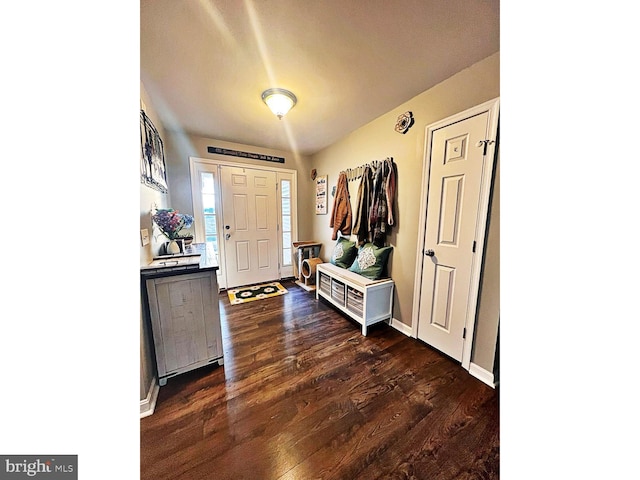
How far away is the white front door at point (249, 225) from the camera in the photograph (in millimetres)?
3137

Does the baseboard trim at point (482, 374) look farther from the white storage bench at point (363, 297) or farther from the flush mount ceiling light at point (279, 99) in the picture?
the flush mount ceiling light at point (279, 99)

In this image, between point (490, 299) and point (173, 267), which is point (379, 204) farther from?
point (173, 267)

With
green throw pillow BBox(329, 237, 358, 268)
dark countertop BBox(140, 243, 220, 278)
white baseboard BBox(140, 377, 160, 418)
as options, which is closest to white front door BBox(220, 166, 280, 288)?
green throw pillow BBox(329, 237, 358, 268)

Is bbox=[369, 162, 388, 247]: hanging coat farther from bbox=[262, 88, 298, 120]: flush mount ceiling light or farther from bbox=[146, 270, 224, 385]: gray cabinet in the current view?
bbox=[146, 270, 224, 385]: gray cabinet

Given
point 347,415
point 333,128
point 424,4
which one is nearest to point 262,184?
point 333,128

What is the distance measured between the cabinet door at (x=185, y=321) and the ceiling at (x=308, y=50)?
4.85 feet

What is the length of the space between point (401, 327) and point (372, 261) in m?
0.70

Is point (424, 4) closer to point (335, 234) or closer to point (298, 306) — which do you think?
point (335, 234)

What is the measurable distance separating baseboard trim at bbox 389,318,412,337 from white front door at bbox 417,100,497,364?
0.47 feet

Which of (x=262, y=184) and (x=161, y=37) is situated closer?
(x=161, y=37)

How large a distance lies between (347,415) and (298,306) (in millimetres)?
1480

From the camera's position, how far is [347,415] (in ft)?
4.06

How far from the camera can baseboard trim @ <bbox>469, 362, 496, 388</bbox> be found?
1450 millimetres

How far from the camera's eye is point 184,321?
1479 millimetres
